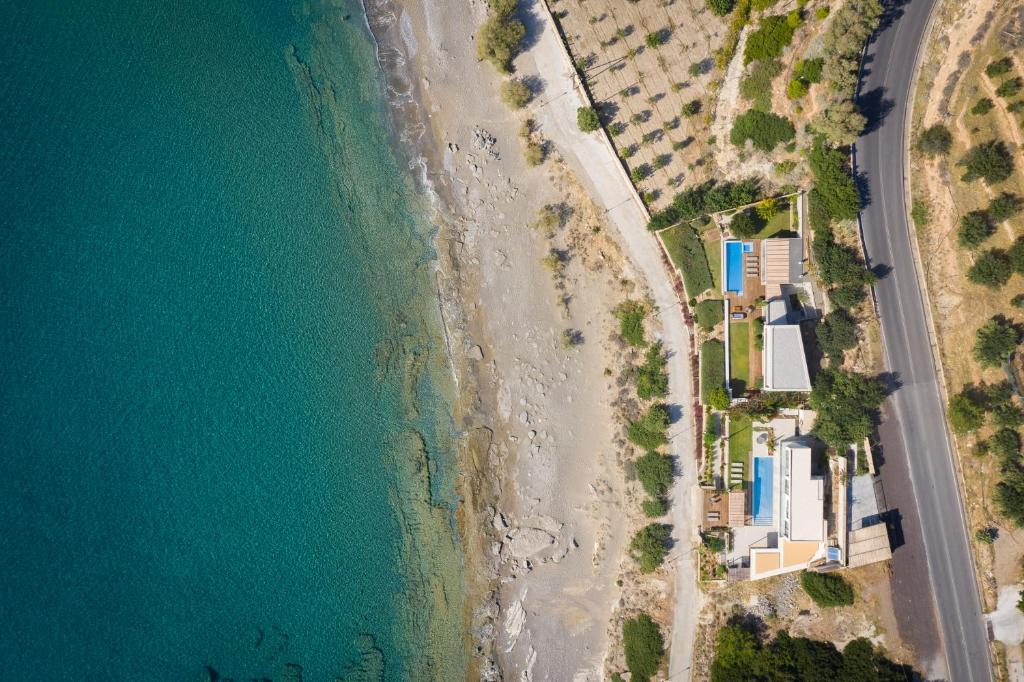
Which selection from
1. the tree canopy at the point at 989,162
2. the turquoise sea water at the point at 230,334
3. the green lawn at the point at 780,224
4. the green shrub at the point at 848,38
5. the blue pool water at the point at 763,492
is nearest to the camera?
the tree canopy at the point at 989,162

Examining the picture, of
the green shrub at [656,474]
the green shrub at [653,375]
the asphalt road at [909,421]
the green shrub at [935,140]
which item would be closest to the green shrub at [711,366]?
the green shrub at [653,375]

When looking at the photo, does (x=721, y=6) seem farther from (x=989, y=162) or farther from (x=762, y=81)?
(x=989, y=162)

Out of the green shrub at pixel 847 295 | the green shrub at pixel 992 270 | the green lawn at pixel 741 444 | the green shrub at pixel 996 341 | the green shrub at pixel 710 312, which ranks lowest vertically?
the green lawn at pixel 741 444

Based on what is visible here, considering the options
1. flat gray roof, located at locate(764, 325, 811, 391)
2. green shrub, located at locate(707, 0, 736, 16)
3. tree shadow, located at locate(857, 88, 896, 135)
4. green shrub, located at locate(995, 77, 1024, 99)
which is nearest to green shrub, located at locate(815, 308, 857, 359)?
flat gray roof, located at locate(764, 325, 811, 391)

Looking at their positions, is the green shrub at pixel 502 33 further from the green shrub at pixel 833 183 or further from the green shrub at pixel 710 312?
the green shrub at pixel 710 312

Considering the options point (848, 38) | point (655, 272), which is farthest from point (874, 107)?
point (655, 272)

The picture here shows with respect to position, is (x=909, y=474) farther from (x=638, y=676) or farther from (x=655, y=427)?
(x=638, y=676)
